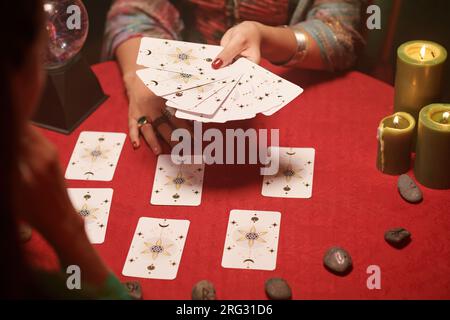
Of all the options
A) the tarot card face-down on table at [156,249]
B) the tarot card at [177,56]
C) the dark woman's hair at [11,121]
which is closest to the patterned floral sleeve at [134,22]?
the tarot card at [177,56]

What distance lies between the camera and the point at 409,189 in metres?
1.66

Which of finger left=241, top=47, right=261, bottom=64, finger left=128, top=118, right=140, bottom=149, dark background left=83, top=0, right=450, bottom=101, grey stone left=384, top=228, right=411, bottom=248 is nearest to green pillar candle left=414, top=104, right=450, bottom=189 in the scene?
grey stone left=384, top=228, right=411, bottom=248

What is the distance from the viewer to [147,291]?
4.85 ft

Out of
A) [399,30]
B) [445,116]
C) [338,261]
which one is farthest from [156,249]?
[399,30]

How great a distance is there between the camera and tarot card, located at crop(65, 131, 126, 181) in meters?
1.78

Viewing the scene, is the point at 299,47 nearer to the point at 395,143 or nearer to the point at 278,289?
the point at 395,143

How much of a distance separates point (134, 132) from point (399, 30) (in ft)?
3.11

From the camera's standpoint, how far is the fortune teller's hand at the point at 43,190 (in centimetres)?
104

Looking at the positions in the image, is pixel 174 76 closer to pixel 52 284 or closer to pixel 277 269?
pixel 277 269

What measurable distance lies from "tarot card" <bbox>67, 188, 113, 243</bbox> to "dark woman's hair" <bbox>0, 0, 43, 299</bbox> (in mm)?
695

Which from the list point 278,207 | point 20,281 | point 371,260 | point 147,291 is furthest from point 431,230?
point 20,281

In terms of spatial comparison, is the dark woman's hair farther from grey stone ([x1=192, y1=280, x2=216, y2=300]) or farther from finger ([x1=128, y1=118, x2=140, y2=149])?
finger ([x1=128, y1=118, x2=140, y2=149])
